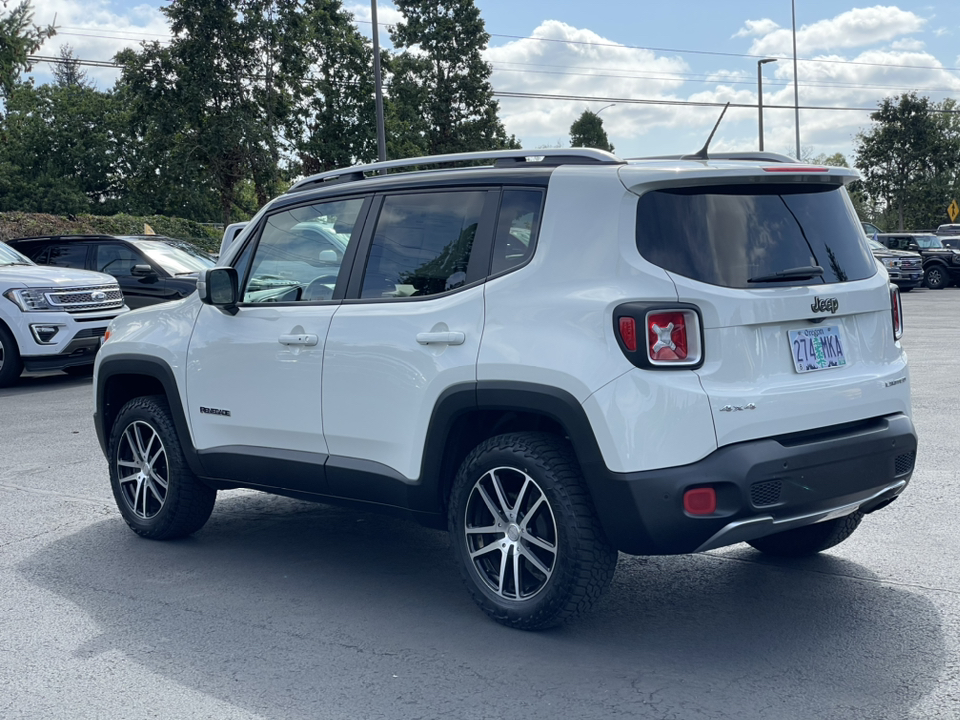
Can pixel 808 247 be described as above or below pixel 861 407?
above

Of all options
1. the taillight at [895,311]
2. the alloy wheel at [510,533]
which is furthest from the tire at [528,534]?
the taillight at [895,311]

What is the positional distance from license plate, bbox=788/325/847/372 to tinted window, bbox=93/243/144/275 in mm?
13388

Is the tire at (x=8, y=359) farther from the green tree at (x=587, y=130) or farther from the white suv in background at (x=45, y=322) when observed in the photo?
the green tree at (x=587, y=130)

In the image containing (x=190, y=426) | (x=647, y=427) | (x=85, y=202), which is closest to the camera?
(x=647, y=427)

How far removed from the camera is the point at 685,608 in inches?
181

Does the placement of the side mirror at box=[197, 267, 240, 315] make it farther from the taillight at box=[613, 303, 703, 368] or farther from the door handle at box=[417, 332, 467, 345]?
the taillight at box=[613, 303, 703, 368]

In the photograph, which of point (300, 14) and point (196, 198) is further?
point (196, 198)

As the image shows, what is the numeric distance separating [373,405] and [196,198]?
32.7m

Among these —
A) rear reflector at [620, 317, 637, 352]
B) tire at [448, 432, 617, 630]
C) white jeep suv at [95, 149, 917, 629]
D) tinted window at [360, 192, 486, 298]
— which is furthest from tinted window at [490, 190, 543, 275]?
tire at [448, 432, 617, 630]

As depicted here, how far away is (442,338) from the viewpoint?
445 cm

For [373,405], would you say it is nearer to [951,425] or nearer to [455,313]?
[455,313]

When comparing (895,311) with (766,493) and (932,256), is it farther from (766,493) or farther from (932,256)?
(932,256)

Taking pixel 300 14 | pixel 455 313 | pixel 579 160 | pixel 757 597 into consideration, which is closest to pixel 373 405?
pixel 455 313

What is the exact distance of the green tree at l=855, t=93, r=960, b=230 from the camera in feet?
178
